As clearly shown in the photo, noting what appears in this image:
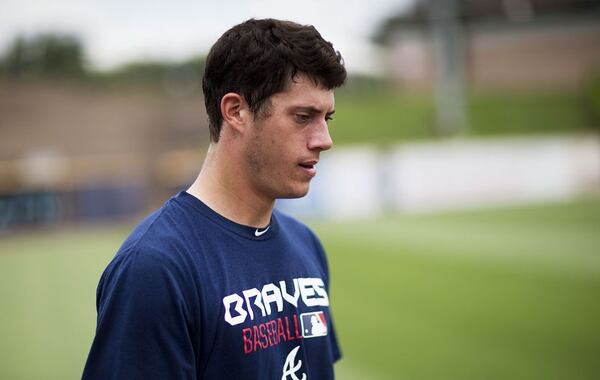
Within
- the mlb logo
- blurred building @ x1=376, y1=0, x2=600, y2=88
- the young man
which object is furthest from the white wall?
blurred building @ x1=376, y1=0, x2=600, y2=88

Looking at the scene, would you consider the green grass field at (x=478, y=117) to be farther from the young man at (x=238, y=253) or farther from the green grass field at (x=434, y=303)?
the young man at (x=238, y=253)

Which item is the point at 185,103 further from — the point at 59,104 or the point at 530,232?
the point at 530,232

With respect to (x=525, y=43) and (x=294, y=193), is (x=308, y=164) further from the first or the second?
(x=525, y=43)

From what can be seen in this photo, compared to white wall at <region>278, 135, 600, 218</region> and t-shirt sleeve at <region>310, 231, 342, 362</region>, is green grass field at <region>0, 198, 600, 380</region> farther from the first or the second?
white wall at <region>278, 135, 600, 218</region>

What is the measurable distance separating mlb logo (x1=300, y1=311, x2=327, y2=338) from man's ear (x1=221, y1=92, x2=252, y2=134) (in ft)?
2.22

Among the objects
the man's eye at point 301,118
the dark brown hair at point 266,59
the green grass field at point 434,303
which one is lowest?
the green grass field at point 434,303

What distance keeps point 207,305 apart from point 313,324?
508mm

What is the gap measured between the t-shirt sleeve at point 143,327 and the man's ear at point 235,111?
525 mm

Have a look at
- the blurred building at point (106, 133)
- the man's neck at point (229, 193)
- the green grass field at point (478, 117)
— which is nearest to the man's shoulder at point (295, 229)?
the man's neck at point (229, 193)

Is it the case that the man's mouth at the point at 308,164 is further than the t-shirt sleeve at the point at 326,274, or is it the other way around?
the t-shirt sleeve at the point at 326,274

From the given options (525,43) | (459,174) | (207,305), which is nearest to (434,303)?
(207,305)

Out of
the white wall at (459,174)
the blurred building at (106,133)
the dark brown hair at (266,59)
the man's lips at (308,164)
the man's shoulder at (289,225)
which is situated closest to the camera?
the dark brown hair at (266,59)

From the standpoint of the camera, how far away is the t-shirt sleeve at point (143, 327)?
1.89 meters

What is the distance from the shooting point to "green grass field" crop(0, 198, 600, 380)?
654 cm
